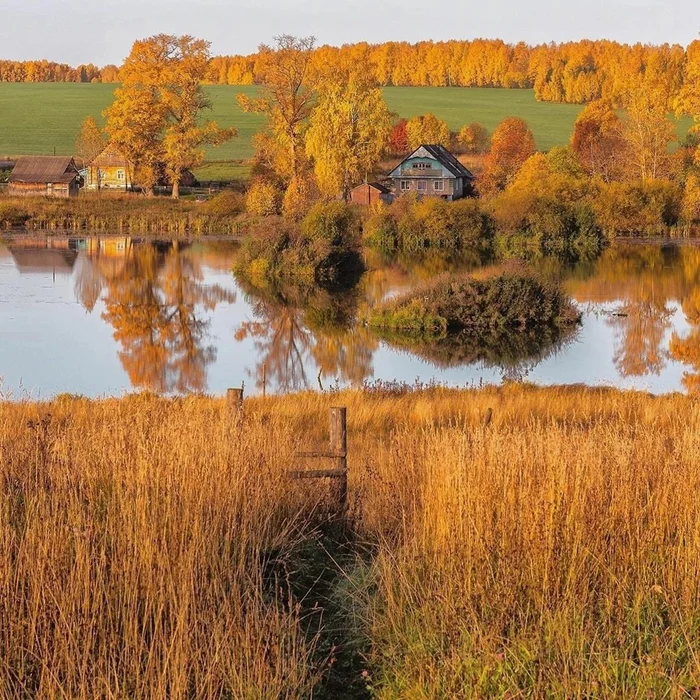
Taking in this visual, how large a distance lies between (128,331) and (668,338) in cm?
1491

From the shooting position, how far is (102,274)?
136 feet

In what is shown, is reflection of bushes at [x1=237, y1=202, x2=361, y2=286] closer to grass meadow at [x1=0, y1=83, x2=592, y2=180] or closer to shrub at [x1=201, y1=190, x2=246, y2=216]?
shrub at [x1=201, y1=190, x2=246, y2=216]

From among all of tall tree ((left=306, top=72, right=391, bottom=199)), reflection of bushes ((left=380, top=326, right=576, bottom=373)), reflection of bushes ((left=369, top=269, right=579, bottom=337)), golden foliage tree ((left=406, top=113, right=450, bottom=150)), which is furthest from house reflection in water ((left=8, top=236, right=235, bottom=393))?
golden foliage tree ((left=406, top=113, right=450, bottom=150))

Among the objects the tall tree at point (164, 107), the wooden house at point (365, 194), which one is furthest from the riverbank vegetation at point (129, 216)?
the wooden house at point (365, 194)

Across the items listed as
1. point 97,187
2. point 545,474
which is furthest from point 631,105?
point 545,474

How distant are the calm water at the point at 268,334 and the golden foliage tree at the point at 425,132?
4631cm

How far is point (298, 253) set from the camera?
143ft

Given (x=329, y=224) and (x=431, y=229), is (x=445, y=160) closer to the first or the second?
(x=431, y=229)

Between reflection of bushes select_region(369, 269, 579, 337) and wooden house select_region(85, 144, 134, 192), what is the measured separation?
47645 mm

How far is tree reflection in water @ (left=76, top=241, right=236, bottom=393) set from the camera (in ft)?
79.9

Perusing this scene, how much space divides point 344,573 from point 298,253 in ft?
123

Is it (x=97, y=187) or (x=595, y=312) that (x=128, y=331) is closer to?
(x=595, y=312)

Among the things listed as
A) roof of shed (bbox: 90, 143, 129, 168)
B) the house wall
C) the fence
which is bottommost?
the fence

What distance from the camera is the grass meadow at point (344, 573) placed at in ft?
16.8
